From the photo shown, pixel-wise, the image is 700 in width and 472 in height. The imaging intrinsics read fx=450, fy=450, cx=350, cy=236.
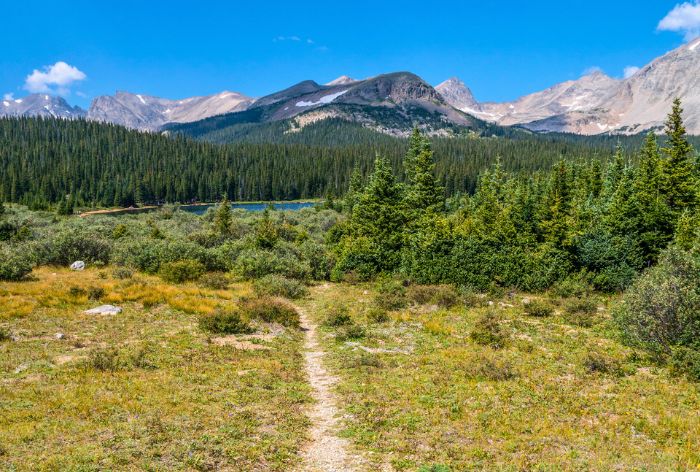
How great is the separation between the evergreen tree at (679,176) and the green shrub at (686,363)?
87.9ft

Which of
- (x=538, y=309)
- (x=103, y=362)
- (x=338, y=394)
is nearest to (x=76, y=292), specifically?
(x=103, y=362)

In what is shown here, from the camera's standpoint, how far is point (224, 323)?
21.4 metres

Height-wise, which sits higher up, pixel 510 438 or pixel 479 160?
pixel 479 160

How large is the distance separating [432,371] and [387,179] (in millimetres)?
24613

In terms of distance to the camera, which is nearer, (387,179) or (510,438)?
(510,438)

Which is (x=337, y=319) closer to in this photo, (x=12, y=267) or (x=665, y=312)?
(x=665, y=312)

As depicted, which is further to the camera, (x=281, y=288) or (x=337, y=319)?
(x=281, y=288)

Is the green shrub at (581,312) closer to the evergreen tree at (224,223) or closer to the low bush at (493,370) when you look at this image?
the low bush at (493,370)

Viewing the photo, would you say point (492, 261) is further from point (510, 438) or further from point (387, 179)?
point (510, 438)

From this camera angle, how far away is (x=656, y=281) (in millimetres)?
19406

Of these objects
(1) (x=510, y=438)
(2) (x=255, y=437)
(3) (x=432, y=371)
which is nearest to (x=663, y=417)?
(1) (x=510, y=438)

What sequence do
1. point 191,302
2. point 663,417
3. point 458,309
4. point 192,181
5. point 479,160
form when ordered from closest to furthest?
1. point 663,417
2. point 191,302
3. point 458,309
4. point 192,181
5. point 479,160

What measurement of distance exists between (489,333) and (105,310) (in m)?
19.1

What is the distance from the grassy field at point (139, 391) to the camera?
10.2m
